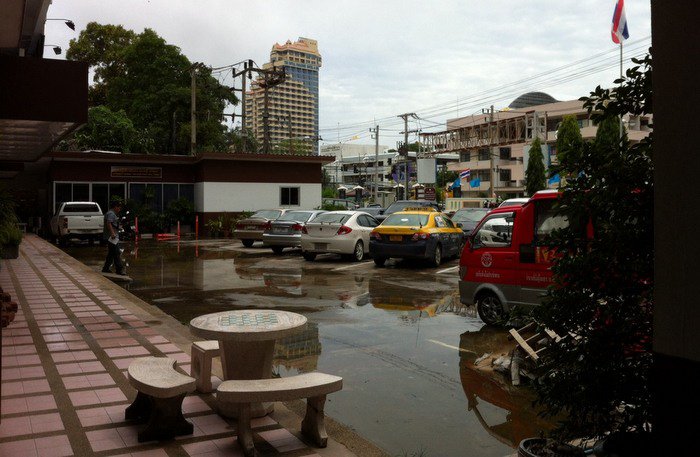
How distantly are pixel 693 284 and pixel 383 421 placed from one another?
3449mm

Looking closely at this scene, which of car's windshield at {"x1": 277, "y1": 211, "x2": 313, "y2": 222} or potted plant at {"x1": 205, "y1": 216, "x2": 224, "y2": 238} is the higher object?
car's windshield at {"x1": 277, "y1": 211, "x2": 313, "y2": 222}

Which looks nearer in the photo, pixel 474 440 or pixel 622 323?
pixel 622 323

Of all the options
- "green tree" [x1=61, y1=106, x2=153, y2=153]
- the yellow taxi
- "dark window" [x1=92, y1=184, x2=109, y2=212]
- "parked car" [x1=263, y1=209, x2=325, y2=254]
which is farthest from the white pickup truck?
"green tree" [x1=61, y1=106, x2=153, y2=153]

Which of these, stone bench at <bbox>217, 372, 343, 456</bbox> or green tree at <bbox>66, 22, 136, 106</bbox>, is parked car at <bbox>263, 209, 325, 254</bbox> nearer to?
stone bench at <bbox>217, 372, 343, 456</bbox>

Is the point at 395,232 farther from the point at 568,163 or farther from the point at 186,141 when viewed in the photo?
the point at 186,141

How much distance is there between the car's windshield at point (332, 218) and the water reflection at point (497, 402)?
10.5 metres

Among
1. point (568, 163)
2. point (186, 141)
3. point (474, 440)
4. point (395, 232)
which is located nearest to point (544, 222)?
point (474, 440)

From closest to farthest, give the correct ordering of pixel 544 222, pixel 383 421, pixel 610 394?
pixel 610 394 < pixel 383 421 < pixel 544 222

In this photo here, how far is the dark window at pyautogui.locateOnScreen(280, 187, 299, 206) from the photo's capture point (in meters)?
32.6

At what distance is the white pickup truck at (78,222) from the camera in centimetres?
2433

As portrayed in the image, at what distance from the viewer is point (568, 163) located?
3.76m

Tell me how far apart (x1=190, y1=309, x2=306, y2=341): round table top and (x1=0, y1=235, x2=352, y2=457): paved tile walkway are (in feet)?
2.49

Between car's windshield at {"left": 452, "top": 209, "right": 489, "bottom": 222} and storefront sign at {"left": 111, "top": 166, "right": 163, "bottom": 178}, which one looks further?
storefront sign at {"left": 111, "top": 166, "right": 163, "bottom": 178}

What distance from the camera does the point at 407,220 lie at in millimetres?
16672
